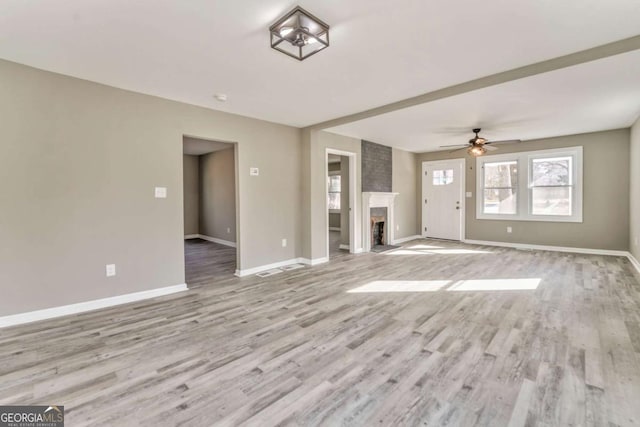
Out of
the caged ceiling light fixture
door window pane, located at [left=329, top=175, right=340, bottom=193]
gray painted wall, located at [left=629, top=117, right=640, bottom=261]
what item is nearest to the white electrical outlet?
the caged ceiling light fixture

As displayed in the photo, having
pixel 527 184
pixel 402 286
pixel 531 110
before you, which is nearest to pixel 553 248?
pixel 527 184

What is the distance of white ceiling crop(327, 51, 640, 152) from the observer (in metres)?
2.96

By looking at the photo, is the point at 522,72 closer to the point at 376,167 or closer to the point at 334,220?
the point at 376,167

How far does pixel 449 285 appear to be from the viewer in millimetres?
3889

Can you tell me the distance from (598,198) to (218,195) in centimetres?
837

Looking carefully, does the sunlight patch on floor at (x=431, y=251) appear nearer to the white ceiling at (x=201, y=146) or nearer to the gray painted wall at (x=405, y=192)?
the gray painted wall at (x=405, y=192)

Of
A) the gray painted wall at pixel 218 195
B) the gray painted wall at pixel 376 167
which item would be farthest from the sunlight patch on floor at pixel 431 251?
the gray painted wall at pixel 218 195

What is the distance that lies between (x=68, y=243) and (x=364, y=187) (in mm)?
4982

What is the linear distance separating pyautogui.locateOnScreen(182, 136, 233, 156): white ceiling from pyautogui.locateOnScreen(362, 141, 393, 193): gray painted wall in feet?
10.3

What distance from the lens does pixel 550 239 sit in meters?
6.14

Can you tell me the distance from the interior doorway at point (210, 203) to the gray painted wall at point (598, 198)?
21.6ft

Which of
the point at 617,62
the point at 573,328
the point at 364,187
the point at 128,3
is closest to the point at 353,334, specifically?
the point at 573,328

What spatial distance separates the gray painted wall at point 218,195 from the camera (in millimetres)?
7133

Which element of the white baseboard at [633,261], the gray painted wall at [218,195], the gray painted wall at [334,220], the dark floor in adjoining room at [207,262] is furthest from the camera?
the gray painted wall at [334,220]
